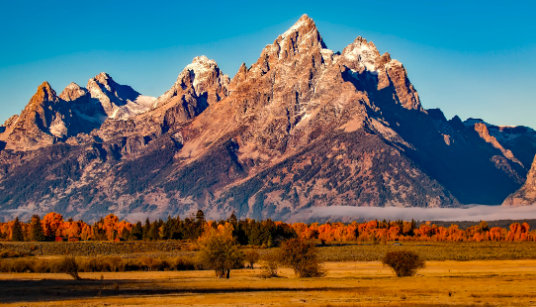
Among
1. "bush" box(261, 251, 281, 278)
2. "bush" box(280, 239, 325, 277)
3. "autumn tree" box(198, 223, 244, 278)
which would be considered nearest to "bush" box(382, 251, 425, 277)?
"bush" box(280, 239, 325, 277)

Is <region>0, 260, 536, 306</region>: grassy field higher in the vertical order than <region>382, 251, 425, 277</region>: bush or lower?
lower

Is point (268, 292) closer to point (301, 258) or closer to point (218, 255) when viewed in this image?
point (301, 258)

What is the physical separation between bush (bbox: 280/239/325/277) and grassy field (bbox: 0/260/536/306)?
48.3 ft

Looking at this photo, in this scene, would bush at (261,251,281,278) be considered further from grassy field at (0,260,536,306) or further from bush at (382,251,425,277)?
bush at (382,251,425,277)

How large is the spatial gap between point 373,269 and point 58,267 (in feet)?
222

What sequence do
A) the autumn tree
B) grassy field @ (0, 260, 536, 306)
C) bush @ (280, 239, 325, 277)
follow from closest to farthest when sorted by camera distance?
grassy field @ (0, 260, 536, 306)
bush @ (280, 239, 325, 277)
the autumn tree

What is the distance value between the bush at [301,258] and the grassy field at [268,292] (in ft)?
48.3

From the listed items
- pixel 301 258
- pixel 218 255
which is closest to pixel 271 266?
pixel 301 258

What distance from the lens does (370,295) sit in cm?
9162

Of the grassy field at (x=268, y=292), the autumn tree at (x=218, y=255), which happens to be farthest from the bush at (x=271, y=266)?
the grassy field at (x=268, y=292)

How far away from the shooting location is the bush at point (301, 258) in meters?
134

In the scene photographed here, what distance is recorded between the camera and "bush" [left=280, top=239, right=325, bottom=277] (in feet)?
441

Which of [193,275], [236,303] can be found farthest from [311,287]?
[193,275]

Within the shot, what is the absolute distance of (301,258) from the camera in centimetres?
13550
